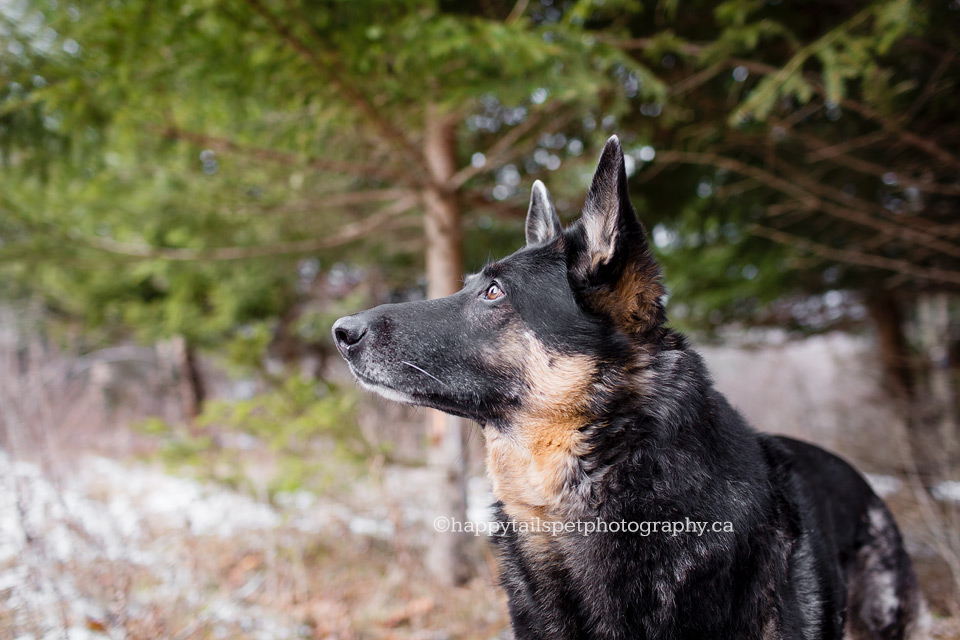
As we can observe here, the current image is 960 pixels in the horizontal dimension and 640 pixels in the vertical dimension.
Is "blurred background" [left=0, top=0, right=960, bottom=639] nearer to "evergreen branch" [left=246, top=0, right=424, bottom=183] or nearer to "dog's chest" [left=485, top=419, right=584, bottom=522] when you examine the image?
"evergreen branch" [left=246, top=0, right=424, bottom=183]

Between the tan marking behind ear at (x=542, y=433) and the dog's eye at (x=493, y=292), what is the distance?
0.24 m

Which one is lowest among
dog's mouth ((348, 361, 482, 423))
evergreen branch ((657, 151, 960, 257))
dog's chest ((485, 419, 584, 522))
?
dog's chest ((485, 419, 584, 522))

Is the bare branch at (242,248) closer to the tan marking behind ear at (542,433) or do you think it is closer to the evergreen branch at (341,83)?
the evergreen branch at (341,83)

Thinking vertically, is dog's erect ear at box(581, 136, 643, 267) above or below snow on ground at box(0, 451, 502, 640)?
above

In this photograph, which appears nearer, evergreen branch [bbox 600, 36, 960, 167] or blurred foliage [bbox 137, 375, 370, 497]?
evergreen branch [bbox 600, 36, 960, 167]

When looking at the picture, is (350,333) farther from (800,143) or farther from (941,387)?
(941,387)

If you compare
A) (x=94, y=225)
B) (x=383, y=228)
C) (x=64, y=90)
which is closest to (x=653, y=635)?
(x=64, y=90)

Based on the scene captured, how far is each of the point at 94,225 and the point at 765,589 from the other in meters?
8.43

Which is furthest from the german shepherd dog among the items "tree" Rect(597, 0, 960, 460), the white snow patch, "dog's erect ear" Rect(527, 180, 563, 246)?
the white snow patch

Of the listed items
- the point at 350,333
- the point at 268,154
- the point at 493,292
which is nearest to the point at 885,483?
the point at 493,292

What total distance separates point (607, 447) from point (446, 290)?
377 cm

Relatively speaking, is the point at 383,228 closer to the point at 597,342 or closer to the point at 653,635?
the point at 597,342

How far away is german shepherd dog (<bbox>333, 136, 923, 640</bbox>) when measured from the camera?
204 centimetres

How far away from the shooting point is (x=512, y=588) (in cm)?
236
